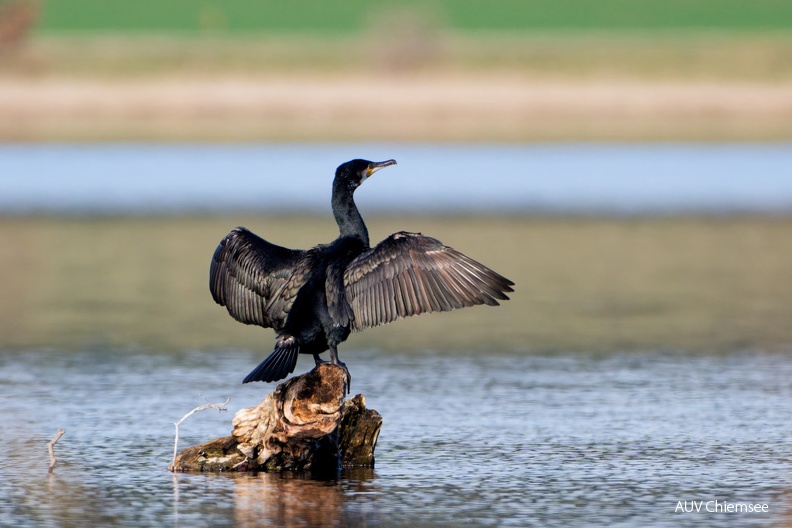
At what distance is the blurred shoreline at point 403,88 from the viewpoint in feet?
193

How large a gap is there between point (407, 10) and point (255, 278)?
71.2 metres

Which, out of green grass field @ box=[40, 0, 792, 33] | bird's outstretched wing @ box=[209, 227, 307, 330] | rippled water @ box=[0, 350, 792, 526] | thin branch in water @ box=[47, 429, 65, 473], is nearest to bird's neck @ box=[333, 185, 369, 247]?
bird's outstretched wing @ box=[209, 227, 307, 330]

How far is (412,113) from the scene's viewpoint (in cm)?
6731

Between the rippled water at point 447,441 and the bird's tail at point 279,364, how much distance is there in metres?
0.61

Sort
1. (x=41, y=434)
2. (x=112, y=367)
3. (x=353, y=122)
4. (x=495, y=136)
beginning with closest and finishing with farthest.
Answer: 1. (x=41, y=434)
2. (x=112, y=367)
3. (x=495, y=136)
4. (x=353, y=122)

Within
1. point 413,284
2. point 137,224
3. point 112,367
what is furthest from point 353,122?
point 413,284

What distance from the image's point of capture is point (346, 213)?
976 cm

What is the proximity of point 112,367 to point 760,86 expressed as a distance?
55598mm

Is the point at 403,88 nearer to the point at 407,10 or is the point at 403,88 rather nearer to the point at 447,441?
the point at 407,10

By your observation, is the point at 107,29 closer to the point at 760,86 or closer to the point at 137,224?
the point at 760,86

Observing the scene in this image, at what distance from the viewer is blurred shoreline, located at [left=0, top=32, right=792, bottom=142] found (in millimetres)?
58875

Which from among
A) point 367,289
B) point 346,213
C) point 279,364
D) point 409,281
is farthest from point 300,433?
point 346,213

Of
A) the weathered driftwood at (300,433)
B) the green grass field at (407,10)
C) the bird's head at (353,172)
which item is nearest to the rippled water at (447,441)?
the weathered driftwood at (300,433)

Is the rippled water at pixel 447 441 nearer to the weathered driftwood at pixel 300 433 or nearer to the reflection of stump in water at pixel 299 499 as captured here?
the reflection of stump in water at pixel 299 499
